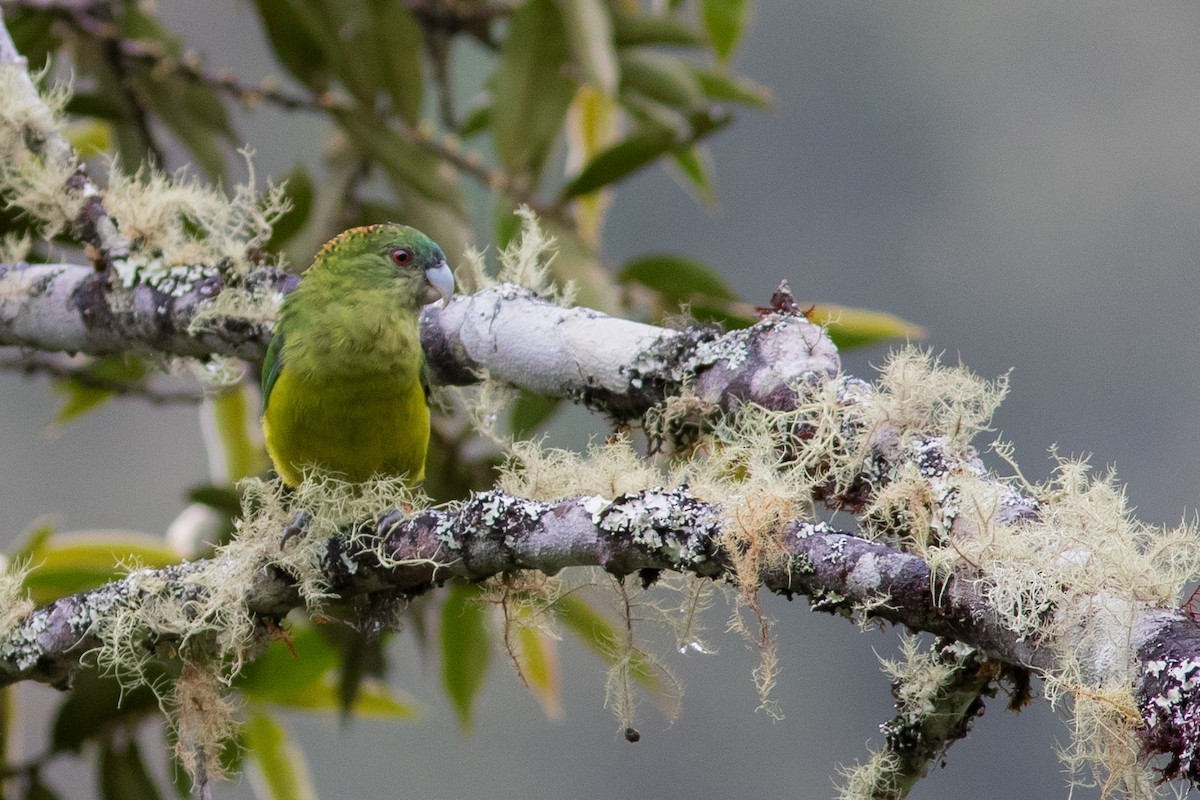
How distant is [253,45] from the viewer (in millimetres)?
9602

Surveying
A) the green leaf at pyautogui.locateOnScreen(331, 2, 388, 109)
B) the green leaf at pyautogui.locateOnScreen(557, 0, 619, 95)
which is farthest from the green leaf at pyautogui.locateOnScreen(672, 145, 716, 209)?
the green leaf at pyautogui.locateOnScreen(331, 2, 388, 109)

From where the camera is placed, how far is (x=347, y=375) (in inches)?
76.2

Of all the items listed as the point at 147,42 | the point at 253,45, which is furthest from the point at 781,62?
the point at 147,42

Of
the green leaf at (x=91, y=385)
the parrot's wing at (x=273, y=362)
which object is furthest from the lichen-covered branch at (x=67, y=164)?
the green leaf at (x=91, y=385)

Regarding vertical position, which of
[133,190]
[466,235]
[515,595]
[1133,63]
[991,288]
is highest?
[1133,63]

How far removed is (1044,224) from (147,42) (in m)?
8.87

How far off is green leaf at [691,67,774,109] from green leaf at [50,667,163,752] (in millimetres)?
2054

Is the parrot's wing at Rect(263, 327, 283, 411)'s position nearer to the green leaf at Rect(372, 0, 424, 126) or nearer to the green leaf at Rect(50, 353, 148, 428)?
the green leaf at Rect(50, 353, 148, 428)

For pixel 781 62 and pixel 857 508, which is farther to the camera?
pixel 781 62

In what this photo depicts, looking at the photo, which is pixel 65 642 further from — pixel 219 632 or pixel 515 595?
pixel 515 595

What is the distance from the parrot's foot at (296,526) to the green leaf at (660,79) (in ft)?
5.90

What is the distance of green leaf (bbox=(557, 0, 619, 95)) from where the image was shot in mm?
2455

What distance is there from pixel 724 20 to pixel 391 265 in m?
1.36

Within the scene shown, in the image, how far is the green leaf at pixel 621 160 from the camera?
266 cm
